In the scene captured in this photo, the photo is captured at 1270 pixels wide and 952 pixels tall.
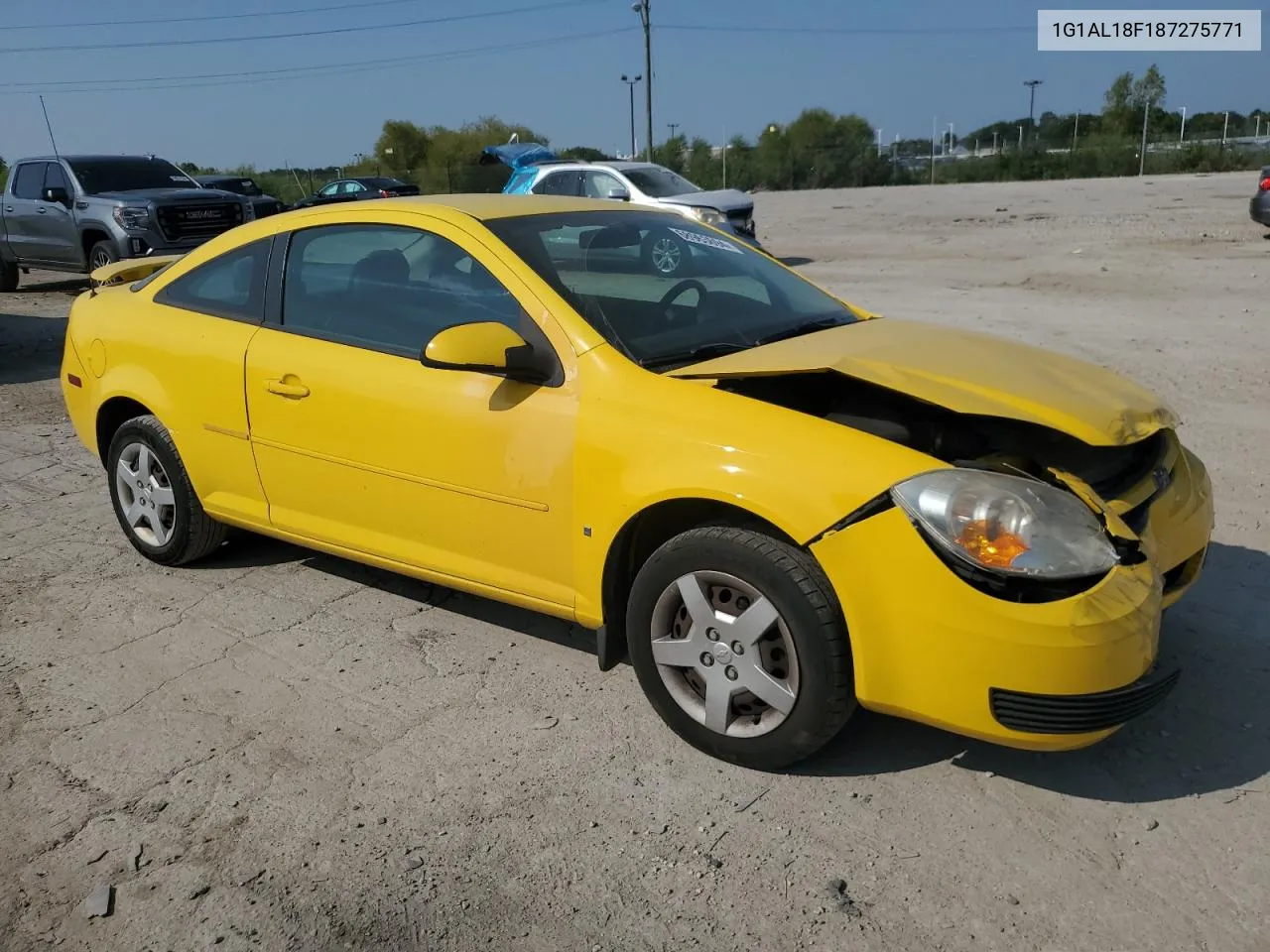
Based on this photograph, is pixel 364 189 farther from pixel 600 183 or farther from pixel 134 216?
pixel 134 216

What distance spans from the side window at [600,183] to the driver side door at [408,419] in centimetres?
1263

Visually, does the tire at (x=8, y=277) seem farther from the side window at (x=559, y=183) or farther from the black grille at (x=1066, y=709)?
the black grille at (x=1066, y=709)

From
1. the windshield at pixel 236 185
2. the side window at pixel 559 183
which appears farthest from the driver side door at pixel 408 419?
the windshield at pixel 236 185

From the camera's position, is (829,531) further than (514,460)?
No

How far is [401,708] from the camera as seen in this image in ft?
11.5

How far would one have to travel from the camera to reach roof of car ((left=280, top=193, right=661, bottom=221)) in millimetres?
3840

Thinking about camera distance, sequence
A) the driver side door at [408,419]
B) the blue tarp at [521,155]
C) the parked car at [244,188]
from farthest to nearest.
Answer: the blue tarp at [521,155]
the parked car at [244,188]
the driver side door at [408,419]

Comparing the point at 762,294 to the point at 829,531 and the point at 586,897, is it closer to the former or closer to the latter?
the point at 829,531

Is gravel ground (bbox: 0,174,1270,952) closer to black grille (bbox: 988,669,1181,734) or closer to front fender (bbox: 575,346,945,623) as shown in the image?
black grille (bbox: 988,669,1181,734)

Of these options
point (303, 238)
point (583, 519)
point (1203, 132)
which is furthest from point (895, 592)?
point (1203, 132)

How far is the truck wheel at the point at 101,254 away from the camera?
1408 cm

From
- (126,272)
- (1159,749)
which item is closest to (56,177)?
(126,272)

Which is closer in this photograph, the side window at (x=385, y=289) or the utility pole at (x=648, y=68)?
the side window at (x=385, y=289)

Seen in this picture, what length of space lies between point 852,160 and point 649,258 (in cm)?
5224
